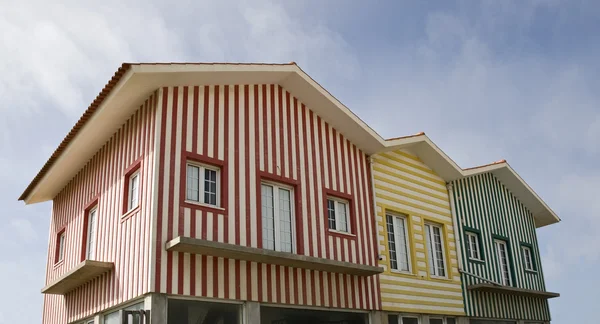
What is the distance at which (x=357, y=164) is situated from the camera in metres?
16.0

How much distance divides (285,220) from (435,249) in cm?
595

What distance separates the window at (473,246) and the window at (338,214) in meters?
5.43

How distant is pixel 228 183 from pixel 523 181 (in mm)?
12948

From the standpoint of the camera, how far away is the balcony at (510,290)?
58.0 ft

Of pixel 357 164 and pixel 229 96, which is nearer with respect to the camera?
pixel 229 96

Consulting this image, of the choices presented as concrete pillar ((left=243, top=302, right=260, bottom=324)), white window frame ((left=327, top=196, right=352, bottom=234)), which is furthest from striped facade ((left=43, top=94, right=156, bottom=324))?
white window frame ((left=327, top=196, right=352, bottom=234))

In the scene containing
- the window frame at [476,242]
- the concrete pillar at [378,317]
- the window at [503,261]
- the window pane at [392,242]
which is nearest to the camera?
the concrete pillar at [378,317]

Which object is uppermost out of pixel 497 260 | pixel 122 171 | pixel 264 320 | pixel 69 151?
pixel 69 151

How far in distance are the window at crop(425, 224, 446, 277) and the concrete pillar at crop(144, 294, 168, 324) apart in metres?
8.80

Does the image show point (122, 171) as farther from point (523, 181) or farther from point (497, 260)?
point (523, 181)

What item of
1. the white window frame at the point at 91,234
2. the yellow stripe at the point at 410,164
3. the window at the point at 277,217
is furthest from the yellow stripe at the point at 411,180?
the white window frame at the point at 91,234

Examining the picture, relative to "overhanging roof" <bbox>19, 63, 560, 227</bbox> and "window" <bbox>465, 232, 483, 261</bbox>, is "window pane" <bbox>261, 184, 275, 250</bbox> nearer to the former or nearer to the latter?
"overhanging roof" <bbox>19, 63, 560, 227</bbox>

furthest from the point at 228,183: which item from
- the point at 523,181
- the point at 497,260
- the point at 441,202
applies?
the point at 523,181

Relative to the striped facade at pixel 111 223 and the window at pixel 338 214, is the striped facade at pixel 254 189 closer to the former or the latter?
the window at pixel 338 214
